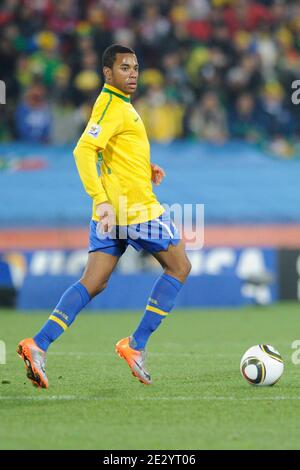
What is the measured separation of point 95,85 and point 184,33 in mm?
2575

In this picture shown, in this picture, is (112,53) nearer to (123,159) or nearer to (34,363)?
(123,159)

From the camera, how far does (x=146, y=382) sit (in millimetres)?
7449

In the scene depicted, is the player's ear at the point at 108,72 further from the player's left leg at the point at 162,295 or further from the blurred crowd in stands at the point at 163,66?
the blurred crowd in stands at the point at 163,66

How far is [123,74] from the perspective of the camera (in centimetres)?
747

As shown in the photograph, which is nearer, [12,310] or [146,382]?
[146,382]

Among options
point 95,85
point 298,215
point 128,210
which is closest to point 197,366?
point 128,210

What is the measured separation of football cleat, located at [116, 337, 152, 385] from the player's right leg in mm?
414

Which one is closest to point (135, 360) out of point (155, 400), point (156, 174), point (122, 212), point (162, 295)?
point (162, 295)

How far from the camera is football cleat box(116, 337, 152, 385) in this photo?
7371 millimetres

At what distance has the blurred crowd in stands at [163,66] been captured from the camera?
17.2 m

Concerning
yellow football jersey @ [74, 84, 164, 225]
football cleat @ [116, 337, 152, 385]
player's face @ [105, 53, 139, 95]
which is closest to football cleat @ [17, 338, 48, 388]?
Result: football cleat @ [116, 337, 152, 385]

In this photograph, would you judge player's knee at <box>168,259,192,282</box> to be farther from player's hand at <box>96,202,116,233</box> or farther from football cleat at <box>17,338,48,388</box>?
football cleat at <box>17,338,48,388</box>

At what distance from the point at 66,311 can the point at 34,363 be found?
0.48 metres
